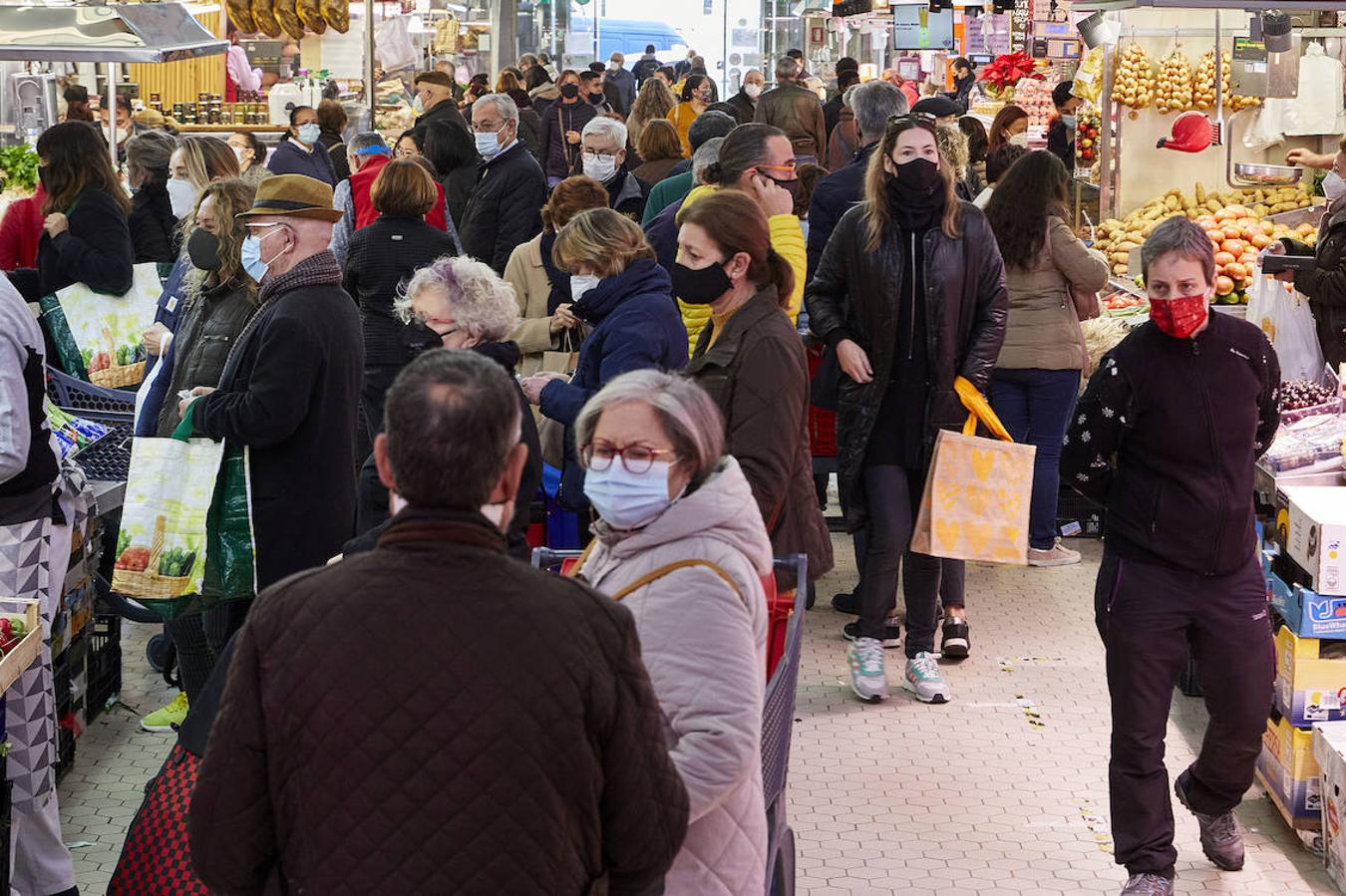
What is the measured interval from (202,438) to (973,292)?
245 centimetres

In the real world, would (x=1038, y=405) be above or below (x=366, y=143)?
below

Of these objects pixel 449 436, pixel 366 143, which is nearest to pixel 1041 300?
pixel 366 143

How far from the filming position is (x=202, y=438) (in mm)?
4344

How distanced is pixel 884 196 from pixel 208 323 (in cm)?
208

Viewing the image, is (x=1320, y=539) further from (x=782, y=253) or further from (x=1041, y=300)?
(x=1041, y=300)

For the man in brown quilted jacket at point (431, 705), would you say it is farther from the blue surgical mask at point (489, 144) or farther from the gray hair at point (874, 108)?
the blue surgical mask at point (489, 144)

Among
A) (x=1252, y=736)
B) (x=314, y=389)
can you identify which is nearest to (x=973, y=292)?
(x=1252, y=736)

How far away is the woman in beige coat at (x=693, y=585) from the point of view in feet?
8.46

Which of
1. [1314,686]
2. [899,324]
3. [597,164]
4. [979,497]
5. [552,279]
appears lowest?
[1314,686]

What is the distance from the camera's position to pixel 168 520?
4387 mm

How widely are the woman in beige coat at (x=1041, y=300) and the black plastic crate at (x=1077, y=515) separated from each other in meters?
0.71

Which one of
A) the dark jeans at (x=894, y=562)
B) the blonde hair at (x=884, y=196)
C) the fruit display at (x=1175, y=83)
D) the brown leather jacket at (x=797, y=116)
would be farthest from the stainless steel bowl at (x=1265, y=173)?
the dark jeans at (x=894, y=562)

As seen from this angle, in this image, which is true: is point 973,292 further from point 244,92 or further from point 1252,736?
point 244,92

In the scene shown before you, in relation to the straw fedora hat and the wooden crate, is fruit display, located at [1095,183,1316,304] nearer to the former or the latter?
the straw fedora hat
